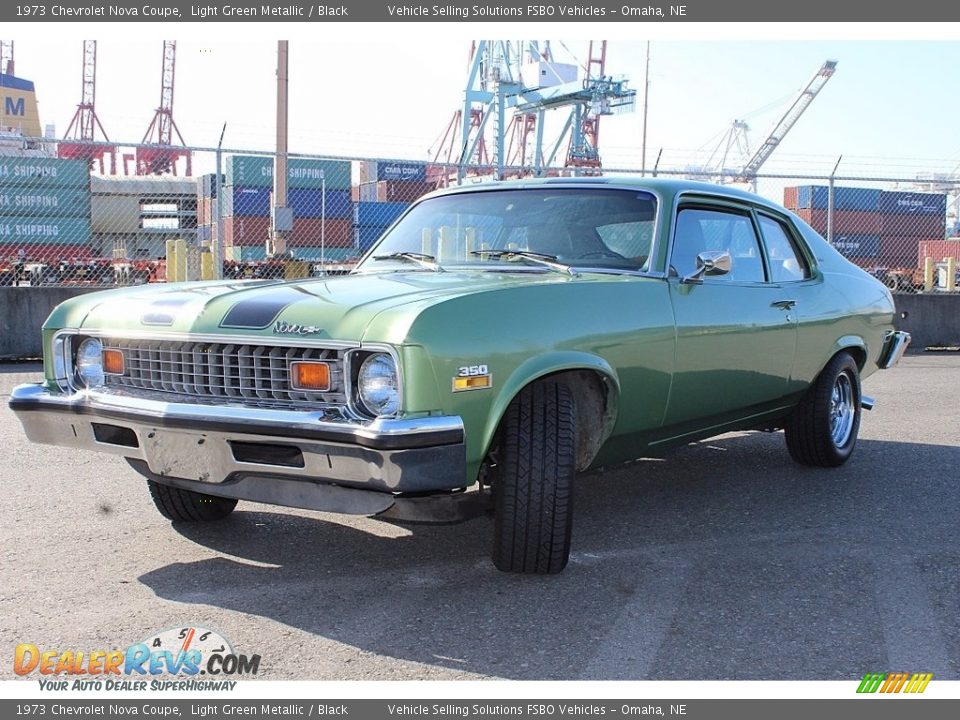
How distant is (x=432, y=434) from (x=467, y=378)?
238mm

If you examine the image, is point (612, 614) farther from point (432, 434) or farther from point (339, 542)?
point (339, 542)

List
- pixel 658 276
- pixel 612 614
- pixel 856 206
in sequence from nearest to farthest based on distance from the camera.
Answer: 1. pixel 612 614
2. pixel 658 276
3. pixel 856 206

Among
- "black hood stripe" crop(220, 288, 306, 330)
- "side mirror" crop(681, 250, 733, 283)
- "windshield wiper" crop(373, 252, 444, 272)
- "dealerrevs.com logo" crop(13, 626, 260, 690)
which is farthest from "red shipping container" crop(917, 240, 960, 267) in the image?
"dealerrevs.com logo" crop(13, 626, 260, 690)

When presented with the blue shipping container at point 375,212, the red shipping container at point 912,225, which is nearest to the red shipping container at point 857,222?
the red shipping container at point 912,225

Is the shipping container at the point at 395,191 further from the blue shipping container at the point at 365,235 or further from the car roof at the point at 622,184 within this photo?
the car roof at the point at 622,184

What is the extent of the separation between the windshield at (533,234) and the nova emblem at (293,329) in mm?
1192

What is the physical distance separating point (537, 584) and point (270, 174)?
93.6ft

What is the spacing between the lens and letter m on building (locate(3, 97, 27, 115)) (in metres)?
79.0

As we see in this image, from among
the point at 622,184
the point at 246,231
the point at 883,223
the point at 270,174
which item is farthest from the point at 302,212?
the point at 622,184

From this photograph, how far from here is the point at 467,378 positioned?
315 centimetres

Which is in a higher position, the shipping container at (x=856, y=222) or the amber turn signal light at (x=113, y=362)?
the shipping container at (x=856, y=222)

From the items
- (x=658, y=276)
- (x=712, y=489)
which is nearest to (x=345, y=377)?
(x=658, y=276)

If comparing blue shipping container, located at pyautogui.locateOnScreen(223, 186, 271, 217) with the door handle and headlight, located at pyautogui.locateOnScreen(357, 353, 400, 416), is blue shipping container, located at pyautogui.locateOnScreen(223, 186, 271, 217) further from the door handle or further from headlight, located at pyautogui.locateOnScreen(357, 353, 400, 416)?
headlight, located at pyautogui.locateOnScreen(357, 353, 400, 416)

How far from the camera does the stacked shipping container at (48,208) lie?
22.7m
